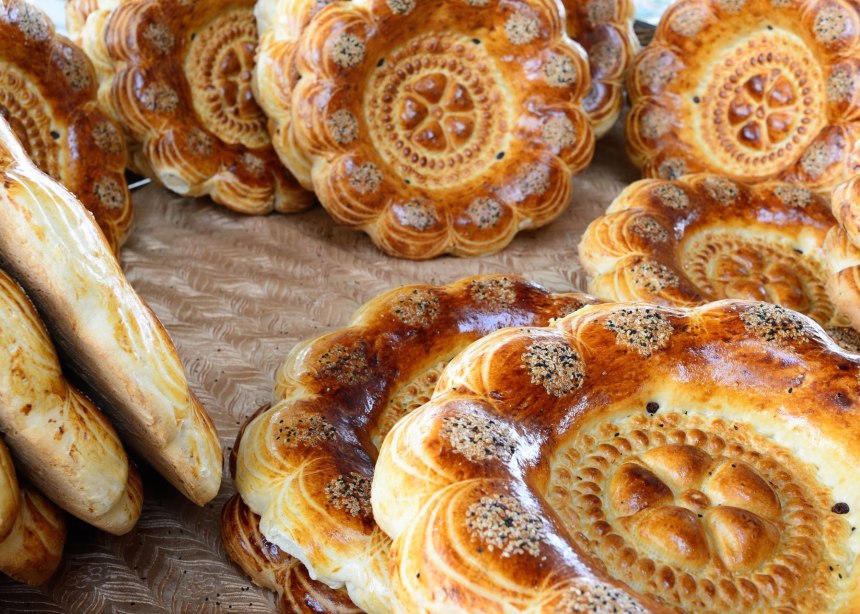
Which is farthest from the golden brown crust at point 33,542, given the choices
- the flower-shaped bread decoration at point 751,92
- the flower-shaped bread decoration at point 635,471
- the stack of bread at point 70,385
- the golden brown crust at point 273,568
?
the flower-shaped bread decoration at point 751,92

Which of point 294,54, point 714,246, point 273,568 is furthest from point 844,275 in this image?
point 294,54

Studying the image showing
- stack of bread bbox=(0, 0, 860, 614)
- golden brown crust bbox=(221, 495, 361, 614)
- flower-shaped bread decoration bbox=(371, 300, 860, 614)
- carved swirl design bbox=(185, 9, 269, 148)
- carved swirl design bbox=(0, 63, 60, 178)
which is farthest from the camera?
carved swirl design bbox=(185, 9, 269, 148)

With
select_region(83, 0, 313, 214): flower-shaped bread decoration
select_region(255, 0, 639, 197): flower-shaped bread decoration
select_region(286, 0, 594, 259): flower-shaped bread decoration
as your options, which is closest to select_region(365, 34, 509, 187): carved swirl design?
select_region(286, 0, 594, 259): flower-shaped bread decoration

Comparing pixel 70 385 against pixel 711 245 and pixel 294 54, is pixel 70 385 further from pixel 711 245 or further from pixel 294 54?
pixel 711 245

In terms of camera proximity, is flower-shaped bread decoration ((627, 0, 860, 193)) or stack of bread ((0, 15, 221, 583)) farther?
flower-shaped bread decoration ((627, 0, 860, 193))

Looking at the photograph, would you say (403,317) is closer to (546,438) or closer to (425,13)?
(546,438)

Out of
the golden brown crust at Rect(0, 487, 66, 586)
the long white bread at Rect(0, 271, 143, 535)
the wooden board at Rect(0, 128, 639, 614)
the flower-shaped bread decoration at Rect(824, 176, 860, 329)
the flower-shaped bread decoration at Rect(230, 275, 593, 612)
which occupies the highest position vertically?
the flower-shaped bread decoration at Rect(824, 176, 860, 329)

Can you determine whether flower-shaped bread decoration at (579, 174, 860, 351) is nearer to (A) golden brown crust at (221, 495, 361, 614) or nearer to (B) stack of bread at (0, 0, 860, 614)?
(B) stack of bread at (0, 0, 860, 614)
